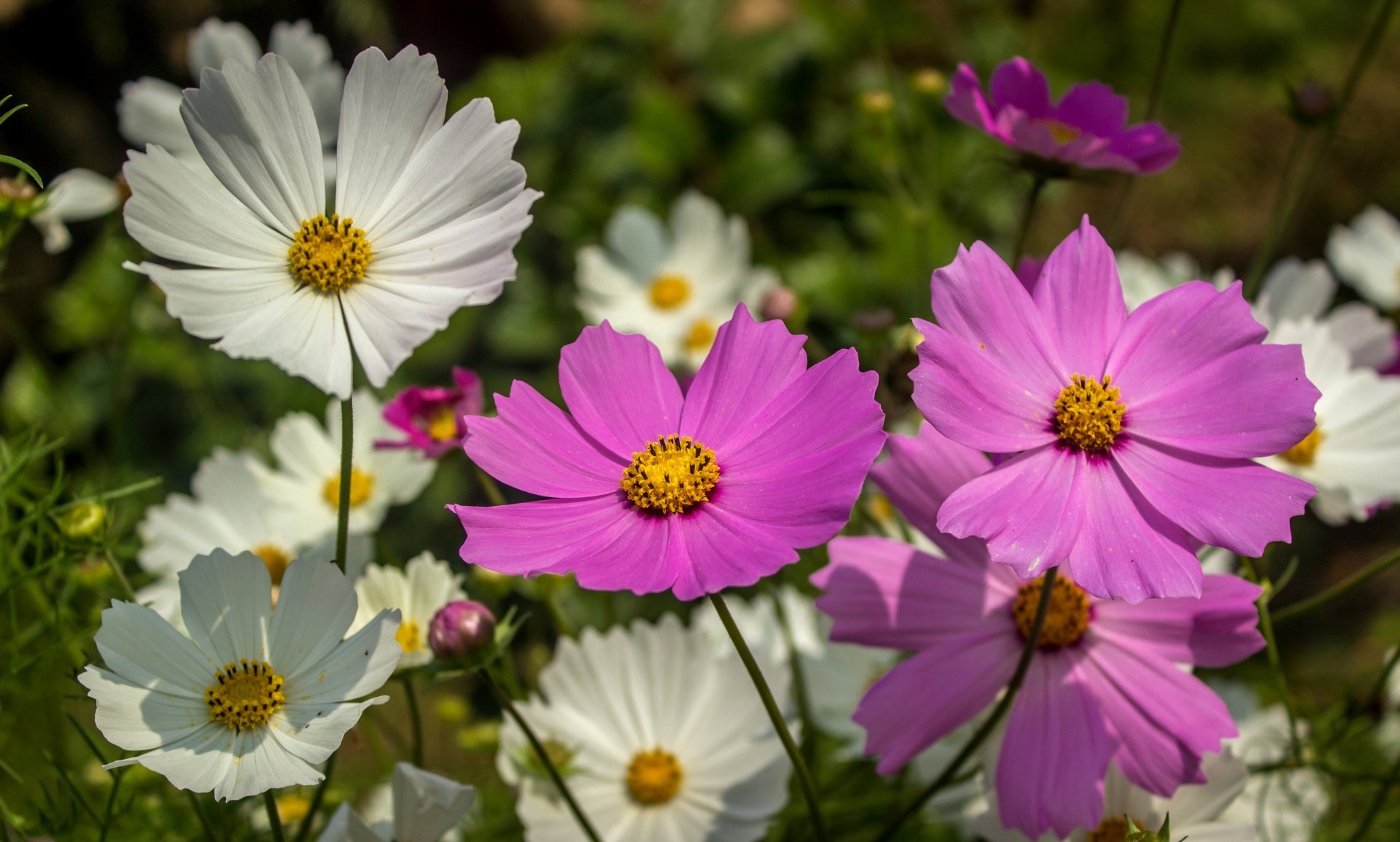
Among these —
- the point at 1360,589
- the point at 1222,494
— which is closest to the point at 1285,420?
the point at 1222,494

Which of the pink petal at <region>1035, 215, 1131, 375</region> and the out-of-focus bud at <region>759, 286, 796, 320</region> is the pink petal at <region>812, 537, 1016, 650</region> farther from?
the out-of-focus bud at <region>759, 286, 796, 320</region>

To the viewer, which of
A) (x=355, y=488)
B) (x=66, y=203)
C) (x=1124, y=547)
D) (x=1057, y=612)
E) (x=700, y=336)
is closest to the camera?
(x=1124, y=547)

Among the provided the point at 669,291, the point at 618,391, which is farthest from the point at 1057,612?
the point at 669,291

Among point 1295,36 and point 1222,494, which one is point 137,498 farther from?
point 1295,36

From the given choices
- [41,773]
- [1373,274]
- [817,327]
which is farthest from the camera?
[817,327]

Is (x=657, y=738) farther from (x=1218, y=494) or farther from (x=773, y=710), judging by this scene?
(x=1218, y=494)

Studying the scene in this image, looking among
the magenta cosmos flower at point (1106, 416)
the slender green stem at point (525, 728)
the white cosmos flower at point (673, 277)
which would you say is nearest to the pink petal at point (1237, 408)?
the magenta cosmos flower at point (1106, 416)

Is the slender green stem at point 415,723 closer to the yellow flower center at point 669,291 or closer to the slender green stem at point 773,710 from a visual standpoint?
the slender green stem at point 773,710
